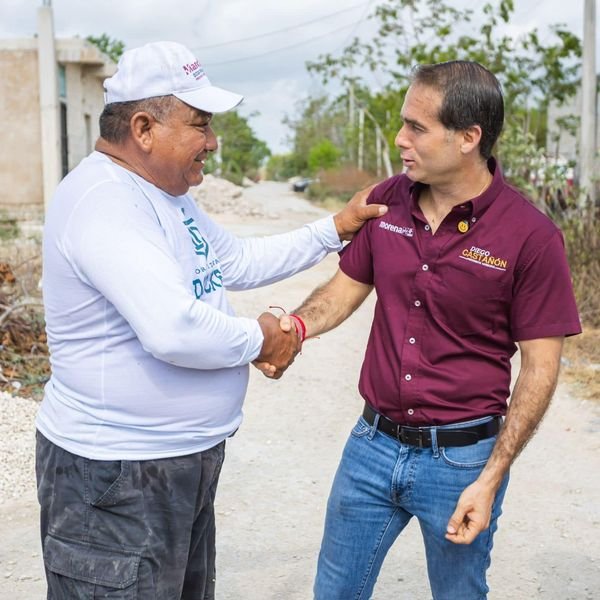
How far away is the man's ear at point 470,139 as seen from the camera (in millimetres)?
2768

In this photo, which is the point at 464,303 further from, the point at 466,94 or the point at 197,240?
the point at 197,240

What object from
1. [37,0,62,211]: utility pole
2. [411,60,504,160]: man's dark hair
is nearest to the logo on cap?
[411,60,504,160]: man's dark hair

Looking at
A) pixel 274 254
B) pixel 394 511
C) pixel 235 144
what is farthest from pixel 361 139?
pixel 394 511

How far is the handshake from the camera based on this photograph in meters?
2.71

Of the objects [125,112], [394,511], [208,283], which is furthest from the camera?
[394,511]

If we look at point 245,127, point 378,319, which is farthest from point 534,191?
point 245,127

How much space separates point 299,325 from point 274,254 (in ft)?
1.76

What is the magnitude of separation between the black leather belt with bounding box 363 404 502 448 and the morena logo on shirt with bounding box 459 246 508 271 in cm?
50

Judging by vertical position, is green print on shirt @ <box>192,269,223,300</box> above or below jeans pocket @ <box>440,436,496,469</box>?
above

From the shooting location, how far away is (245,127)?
70750 millimetres

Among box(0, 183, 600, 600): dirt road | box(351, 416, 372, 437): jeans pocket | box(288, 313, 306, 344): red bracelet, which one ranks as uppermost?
box(288, 313, 306, 344): red bracelet

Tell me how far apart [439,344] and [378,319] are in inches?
11.0

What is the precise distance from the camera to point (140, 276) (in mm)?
2311

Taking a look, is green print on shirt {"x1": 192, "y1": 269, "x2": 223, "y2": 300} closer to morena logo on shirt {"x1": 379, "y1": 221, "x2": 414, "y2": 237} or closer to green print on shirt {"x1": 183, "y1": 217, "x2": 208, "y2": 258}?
green print on shirt {"x1": 183, "y1": 217, "x2": 208, "y2": 258}
